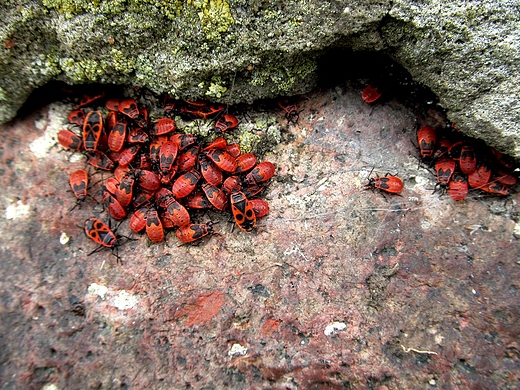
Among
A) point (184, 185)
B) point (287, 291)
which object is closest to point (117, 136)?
point (184, 185)

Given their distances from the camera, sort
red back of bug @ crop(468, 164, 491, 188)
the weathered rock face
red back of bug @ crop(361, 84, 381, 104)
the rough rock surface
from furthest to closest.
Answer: red back of bug @ crop(361, 84, 381, 104) → red back of bug @ crop(468, 164, 491, 188) → the rough rock surface → the weathered rock face

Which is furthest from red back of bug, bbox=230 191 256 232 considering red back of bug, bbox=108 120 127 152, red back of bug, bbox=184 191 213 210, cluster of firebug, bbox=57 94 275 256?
red back of bug, bbox=108 120 127 152

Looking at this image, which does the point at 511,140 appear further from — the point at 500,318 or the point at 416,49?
the point at 500,318

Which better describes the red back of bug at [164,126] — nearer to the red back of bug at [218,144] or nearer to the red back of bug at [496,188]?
the red back of bug at [218,144]

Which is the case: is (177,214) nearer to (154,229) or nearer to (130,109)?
(154,229)

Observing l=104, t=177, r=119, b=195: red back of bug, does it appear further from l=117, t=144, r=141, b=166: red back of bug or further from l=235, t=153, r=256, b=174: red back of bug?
l=235, t=153, r=256, b=174: red back of bug
